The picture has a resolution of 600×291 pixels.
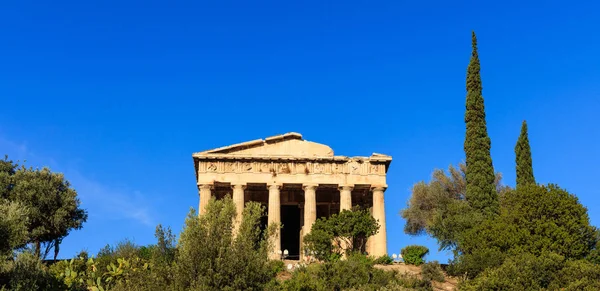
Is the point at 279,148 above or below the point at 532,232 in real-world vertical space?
above

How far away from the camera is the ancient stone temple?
157ft

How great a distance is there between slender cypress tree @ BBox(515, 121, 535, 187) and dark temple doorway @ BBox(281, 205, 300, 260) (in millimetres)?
16356

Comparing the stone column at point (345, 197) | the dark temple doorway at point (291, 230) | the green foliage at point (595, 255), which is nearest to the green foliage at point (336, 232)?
the stone column at point (345, 197)

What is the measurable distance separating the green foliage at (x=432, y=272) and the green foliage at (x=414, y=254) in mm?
2616

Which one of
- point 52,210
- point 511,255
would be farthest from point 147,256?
point 511,255

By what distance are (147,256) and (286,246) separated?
42.5 ft

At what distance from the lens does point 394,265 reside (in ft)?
144

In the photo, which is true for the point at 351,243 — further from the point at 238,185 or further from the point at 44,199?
the point at 44,199

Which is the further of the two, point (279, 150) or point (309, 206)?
point (279, 150)

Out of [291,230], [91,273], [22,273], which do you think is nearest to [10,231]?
[22,273]

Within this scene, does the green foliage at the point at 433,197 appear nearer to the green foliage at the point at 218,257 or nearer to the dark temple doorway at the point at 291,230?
the dark temple doorway at the point at 291,230

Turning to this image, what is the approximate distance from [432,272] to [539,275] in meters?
6.86

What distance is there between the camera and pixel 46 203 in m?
47.5

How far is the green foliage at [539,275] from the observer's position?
33906mm
